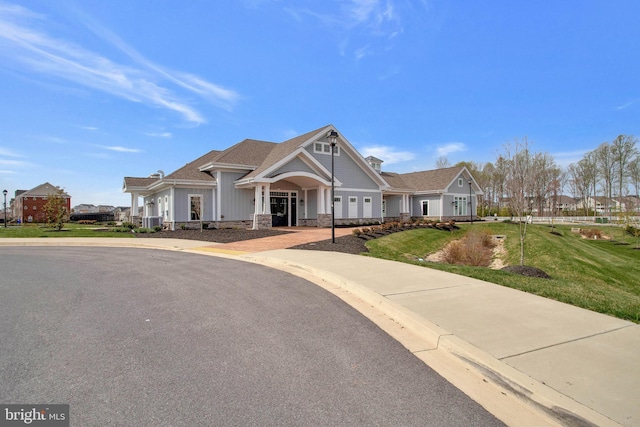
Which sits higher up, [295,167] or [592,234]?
[295,167]

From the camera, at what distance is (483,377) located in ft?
11.6

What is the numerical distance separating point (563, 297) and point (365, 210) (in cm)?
2285

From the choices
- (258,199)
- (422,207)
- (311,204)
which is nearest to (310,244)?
(258,199)

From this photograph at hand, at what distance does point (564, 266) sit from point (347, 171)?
655 inches

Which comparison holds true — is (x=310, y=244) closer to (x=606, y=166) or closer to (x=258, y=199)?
(x=258, y=199)

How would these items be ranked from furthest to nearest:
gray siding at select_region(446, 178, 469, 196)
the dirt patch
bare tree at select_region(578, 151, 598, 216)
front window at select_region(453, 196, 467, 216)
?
bare tree at select_region(578, 151, 598, 216) < front window at select_region(453, 196, 467, 216) < gray siding at select_region(446, 178, 469, 196) < the dirt patch

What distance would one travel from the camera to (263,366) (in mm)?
3771

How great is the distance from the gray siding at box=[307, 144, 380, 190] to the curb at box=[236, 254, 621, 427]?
21642 mm

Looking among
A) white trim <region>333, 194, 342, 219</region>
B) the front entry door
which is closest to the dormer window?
white trim <region>333, 194, 342, 219</region>

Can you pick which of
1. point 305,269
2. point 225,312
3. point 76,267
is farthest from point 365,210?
point 225,312

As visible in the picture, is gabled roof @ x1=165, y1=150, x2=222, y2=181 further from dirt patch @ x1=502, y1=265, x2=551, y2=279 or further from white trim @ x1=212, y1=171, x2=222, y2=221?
dirt patch @ x1=502, y1=265, x2=551, y2=279

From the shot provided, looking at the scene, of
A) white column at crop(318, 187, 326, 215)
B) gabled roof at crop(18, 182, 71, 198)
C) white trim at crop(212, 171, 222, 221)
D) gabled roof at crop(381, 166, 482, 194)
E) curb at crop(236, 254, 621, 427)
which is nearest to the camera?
curb at crop(236, 254, 621, 427)

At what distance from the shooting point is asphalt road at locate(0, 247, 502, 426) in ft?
9.65

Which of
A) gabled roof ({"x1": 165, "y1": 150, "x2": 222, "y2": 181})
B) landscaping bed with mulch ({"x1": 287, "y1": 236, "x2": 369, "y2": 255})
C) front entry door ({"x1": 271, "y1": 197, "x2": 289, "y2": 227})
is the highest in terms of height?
gabled roof ({"x1": 165, "y1": 150, "x2": 222, "y2": 181})
